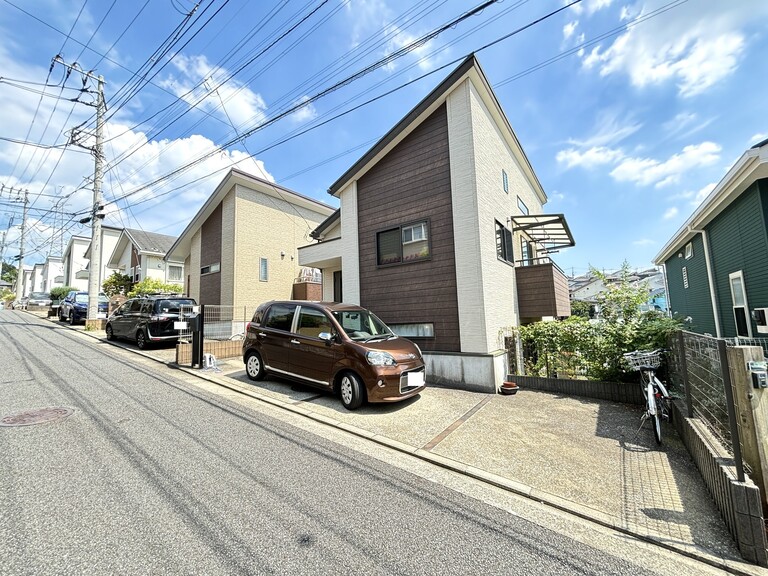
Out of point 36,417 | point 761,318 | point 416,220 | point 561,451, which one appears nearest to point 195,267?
point 416,220

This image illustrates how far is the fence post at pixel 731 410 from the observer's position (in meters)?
2.51

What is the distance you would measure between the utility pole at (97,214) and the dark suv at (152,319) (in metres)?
5.40

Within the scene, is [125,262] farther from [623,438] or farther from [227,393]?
[623,438]

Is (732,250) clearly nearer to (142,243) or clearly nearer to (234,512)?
(234,512)

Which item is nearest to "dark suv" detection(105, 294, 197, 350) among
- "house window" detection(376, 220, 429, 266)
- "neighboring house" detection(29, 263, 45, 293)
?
"house window" detection(376, 220, 429, 266)

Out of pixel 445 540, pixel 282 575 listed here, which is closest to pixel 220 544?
pixel 282 575

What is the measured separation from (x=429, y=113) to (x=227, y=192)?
10.6 m

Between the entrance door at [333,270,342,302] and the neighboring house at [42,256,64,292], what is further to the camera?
the neighboring house at [42,256,64,292]

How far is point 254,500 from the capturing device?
2.88 metres

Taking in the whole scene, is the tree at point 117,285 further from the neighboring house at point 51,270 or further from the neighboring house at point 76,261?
the neighboring house at point 51,270

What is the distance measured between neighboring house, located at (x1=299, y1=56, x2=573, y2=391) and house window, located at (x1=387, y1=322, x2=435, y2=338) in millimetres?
26

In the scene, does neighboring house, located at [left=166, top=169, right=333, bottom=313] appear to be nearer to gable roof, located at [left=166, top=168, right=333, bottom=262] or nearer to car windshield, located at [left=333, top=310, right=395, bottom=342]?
gable roof, located at [left=166, top=168, right=333, bottom=262]

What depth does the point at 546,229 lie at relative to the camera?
37.1 feet

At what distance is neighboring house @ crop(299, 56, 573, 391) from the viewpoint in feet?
25.0
